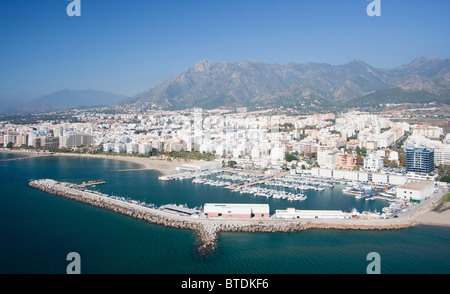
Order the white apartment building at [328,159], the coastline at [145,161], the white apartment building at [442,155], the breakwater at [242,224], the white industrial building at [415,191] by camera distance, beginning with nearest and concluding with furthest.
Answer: the breakwater at [242,224]
the white industrial building at [415,191]
the white apartment building at [442,155]
the white apartment building at [328,159]
the coastline at [145,161]

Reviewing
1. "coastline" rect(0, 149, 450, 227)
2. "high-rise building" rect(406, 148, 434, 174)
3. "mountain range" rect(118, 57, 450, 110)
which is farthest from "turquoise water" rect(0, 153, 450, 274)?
"mountain range" rect(118, 57, 450, 110)

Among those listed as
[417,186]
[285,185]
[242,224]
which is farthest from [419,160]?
[242,224]

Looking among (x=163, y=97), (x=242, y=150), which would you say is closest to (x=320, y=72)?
(x=163, y=97)

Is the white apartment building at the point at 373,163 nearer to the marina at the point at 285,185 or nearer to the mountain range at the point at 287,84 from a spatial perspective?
the marina at the point at 285,185

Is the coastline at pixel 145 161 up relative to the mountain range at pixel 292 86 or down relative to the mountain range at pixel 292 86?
down
